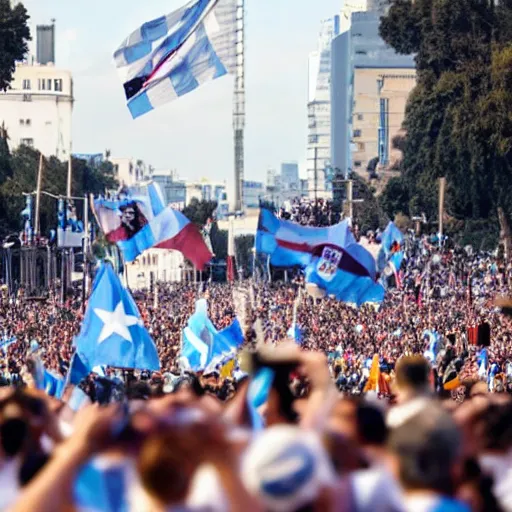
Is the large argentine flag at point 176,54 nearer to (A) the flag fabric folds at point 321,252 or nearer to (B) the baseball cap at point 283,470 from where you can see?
(A) the flag fabric folds at point 321,252

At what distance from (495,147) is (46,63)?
289ft

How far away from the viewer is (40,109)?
143 m

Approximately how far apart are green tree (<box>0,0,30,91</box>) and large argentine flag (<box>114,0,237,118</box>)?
1043 inches

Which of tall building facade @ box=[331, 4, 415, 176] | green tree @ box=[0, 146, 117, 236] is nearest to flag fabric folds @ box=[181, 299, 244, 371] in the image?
green tree @ box=[0, 146, 117, 236]

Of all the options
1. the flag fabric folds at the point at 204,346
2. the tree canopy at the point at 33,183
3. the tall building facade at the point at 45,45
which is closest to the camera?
the flag fabric folds at the point at 204,346

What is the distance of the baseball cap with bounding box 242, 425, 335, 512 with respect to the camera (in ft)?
19.9

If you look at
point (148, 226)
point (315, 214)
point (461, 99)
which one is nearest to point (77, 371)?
point (148, 226)

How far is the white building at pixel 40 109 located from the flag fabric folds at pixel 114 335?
389 ft

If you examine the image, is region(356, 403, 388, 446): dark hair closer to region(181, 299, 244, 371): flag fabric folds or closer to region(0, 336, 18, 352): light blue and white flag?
region(181, 299, 244, 371): flag fabric folds

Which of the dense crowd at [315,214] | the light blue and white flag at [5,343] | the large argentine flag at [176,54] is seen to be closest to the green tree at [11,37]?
the light blue and white flag at [5,343]

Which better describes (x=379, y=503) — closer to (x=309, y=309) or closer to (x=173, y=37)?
(x=173, y=37)

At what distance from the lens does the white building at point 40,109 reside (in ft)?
461

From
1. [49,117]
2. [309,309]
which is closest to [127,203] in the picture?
[309,309]

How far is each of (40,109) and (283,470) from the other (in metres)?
138
